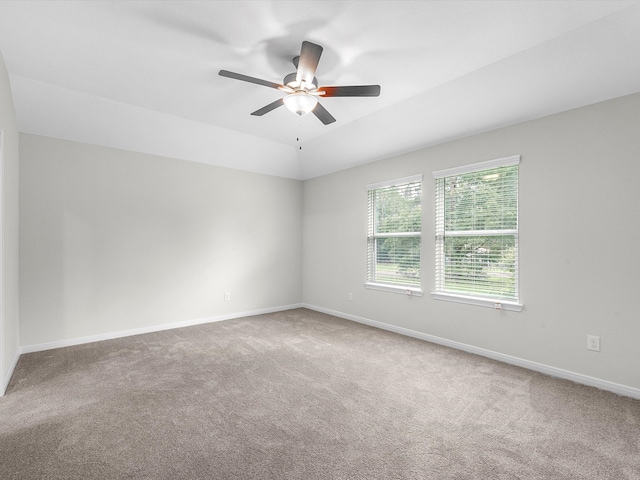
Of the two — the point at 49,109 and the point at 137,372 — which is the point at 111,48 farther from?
the point at 137,372

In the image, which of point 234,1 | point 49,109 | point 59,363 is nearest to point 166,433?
point 59,363

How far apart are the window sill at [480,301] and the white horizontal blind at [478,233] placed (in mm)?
75

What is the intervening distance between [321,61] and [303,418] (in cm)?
288

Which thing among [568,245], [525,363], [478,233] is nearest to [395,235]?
[478,233]

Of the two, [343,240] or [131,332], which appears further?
[343,240]

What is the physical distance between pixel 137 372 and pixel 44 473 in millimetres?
1389

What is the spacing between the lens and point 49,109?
11.3 feet

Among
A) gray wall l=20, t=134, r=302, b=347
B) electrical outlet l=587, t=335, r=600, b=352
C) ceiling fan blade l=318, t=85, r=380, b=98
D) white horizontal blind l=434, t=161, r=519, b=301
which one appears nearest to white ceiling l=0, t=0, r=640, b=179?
ceiling fan blade l=318, t=85, r=380, b=98

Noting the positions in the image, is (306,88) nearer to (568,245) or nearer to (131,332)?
(568,245)

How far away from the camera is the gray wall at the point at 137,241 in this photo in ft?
12.1

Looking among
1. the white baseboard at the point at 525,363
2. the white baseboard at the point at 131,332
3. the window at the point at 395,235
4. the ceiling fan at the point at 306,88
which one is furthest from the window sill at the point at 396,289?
the ceiling fan at the point at 306,88

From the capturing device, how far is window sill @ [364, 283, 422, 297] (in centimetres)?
426

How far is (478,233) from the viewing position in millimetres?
3654

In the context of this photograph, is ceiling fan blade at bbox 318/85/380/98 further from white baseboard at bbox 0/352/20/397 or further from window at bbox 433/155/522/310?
white baseboard at bbox 0/352/20/397
